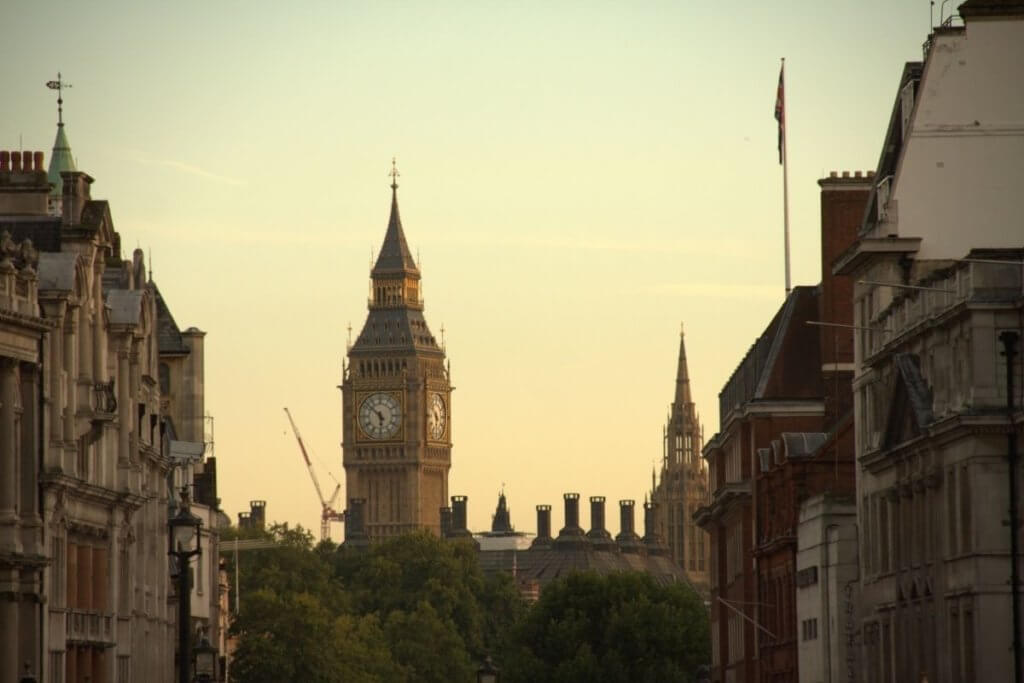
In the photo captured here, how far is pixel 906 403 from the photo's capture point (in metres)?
76.5

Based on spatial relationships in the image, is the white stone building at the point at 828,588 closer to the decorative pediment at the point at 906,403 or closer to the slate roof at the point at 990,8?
the decorative pediment at the point at 906,403

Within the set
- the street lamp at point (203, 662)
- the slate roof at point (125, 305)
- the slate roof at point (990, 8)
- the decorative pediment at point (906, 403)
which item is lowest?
the street lamp at point (203, 662)

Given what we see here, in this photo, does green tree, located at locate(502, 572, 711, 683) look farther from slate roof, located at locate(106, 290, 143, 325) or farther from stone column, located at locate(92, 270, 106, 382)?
stone column, located at locate(92, 270, 106, 382)

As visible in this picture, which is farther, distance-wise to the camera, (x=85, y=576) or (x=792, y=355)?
(x=792, y=355)

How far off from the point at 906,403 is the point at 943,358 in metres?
3.71

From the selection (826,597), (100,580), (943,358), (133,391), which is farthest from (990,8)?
(100,580)

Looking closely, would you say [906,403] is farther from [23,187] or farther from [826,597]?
[23,187]

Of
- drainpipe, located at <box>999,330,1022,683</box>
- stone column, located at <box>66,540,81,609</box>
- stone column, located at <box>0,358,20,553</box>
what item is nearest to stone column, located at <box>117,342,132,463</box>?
stone column, located at <box>66,540,81,609</box>

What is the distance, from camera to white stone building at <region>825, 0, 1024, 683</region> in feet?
228

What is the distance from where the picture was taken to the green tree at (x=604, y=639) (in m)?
160

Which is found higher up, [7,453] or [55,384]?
[55,384]

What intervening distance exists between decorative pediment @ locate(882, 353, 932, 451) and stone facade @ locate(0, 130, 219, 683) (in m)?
17.1

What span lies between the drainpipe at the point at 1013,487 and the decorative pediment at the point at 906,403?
6.16 metres

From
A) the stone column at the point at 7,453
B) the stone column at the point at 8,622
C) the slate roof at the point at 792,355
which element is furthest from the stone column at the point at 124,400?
the slate roof at the point at 792,355
